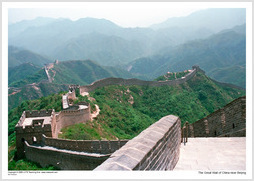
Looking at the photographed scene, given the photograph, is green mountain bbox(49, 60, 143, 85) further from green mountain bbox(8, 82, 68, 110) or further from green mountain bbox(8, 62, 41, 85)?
green mountain bbox(8, 82, 68, 110)

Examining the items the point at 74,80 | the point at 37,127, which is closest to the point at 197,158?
the point at 37,127

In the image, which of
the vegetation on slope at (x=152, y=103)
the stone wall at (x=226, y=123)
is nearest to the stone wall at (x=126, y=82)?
the vegetation on slope at (x=152, y=103)

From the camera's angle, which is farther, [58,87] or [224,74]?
[224,74]

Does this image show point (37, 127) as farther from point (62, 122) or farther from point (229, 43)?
point (229, 43)

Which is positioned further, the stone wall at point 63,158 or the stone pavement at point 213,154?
the stone wall at point 63,158

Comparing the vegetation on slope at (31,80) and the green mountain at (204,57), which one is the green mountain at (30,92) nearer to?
the vegetation on slope at (31,80)

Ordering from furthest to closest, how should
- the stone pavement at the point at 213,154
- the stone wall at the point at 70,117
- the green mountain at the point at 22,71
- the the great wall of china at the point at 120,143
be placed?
the green mountain at the point at 22,71 < the stone wall at the point at 70,117 < the stone pavement at the point at 213,154 < the the great wall of china at the point at 120,143

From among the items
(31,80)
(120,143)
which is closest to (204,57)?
(31,80)

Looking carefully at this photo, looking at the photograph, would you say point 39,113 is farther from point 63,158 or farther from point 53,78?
point 53,78
